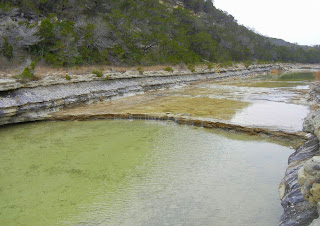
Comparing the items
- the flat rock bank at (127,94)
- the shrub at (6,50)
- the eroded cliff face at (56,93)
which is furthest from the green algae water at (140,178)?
the shrub at (6,50)

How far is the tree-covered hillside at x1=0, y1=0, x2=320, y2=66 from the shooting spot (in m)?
17.2

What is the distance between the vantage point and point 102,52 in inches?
864

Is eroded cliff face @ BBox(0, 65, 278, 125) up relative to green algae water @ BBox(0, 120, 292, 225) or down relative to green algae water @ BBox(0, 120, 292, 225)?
up

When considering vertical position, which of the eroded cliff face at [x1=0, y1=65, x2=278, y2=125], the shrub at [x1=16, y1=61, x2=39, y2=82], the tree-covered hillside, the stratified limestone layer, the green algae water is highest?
the tree-covered hillside

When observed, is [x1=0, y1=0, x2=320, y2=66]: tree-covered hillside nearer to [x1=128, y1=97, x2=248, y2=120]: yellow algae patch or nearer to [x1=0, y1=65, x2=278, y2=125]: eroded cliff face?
[x1=0, y1=65, x2=278, y2=125]: eroded cliff face

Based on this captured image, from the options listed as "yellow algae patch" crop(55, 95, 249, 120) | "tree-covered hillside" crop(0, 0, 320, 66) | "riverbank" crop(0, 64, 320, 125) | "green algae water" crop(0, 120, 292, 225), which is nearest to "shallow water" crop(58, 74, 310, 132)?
"yellow algae patch" crop(55, 95, 249, 120)

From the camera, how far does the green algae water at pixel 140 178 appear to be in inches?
201

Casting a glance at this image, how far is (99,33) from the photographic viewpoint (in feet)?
72.5

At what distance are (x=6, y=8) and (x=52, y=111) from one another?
8.80 m

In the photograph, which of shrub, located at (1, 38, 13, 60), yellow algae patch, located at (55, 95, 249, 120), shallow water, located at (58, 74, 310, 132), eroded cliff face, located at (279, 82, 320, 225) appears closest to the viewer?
eroded cliff face, located at (279, 82, 320, 225)

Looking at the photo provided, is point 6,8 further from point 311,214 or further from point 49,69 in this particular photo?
point 311,214

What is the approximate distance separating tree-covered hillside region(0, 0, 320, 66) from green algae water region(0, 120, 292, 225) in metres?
8.98

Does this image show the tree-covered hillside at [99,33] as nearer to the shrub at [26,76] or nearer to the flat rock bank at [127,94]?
the flat rock bank at [127,94]

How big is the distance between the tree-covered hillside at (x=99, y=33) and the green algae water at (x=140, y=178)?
8980 millimetres
